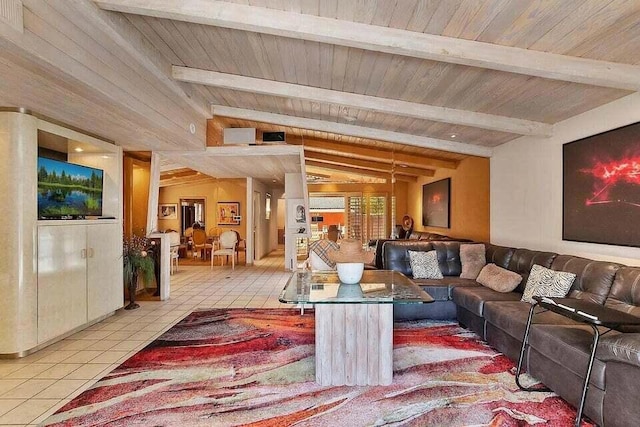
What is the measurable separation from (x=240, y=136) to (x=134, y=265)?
2.59 meters

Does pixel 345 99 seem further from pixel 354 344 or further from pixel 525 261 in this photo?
pixel 525 261

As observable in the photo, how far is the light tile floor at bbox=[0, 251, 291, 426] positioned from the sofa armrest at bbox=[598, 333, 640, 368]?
3449 millimetres

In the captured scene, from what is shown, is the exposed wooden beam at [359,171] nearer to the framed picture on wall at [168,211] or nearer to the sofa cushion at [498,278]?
the framed picture on wall at [168,211]

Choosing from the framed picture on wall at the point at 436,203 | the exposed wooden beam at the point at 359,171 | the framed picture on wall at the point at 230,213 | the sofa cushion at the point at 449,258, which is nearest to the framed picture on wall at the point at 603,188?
the sofa cushion at the point at 449,258

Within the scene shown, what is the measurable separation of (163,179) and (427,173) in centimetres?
735

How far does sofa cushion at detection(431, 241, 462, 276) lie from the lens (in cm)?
468

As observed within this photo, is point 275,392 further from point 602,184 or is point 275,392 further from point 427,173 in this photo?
point 427,173

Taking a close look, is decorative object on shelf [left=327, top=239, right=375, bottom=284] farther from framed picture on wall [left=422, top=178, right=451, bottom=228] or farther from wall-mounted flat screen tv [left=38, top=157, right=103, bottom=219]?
framed picture on wall [left=422, top=178, right=451, bottom=228]

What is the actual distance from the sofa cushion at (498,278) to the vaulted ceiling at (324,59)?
1658 mm

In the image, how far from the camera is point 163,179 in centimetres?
1008

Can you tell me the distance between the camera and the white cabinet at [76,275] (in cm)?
334

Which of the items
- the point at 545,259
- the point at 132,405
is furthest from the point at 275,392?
the point at 545,259

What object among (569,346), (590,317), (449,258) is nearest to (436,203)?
(449,258)

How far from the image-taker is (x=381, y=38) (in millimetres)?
2482
